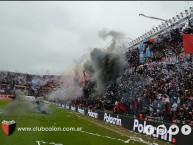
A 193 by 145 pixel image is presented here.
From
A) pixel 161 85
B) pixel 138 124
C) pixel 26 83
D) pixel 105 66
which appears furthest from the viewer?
pixel 26 83

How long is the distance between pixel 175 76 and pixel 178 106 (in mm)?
4800

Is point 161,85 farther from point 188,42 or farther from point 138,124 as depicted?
point 188,42

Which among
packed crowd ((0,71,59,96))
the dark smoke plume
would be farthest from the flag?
packed crowd ((0,71,59,96))

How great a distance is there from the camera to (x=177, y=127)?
61.3 feet

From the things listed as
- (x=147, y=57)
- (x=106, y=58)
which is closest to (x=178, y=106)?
(x=147, y=57)

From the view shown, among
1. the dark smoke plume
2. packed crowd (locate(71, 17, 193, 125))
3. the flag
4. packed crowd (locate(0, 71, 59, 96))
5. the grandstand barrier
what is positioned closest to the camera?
the grandstand barrier

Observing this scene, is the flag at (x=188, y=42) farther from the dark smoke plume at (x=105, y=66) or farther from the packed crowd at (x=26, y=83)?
the packed crowd at (x=26, y=83)

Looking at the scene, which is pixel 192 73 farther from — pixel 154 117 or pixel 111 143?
pixel 111 143

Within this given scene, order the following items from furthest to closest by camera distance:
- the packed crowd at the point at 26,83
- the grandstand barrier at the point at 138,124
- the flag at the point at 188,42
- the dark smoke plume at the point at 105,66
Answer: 1. the packed crowd at the point at 26,83
2. the dark smoke plume at the point at 105,66
3. the flag at the point at 188,42
4. the grandstand barrier at the point at 138,124

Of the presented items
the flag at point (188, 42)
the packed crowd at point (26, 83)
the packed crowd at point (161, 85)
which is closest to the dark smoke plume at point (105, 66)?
the packed crowd at point (161, 85)

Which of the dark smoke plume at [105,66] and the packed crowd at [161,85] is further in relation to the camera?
the dark smoke plume at [105,66]

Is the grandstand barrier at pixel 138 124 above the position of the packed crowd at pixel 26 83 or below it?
below

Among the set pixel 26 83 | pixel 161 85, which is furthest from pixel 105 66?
pixel 26 83

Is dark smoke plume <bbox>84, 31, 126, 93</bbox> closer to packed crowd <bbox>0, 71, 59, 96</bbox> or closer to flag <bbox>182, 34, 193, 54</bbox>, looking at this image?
flag <bbox>182, 34, 193, 54</bbox>
